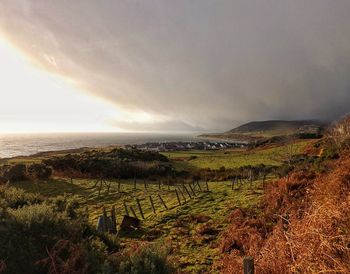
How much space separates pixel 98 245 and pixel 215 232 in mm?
6764

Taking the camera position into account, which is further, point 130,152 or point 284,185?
point 130,152

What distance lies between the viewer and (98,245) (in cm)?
798

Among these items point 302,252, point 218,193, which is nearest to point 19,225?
point 302,252

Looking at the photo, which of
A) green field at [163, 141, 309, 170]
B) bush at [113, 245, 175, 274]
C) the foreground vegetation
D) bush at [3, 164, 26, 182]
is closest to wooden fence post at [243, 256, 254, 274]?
the foreground vegetation

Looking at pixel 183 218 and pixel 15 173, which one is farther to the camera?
pixel 15 173

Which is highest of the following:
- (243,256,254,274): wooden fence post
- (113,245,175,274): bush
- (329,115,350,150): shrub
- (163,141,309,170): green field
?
(329,115,350,150): shrub

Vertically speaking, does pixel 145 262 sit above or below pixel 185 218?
above

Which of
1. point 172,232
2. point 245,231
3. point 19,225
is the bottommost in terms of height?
point 172,232

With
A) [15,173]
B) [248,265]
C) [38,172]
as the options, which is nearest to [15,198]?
[248,265]

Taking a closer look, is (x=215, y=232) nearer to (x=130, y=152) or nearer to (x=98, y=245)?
(x=98, y=245)

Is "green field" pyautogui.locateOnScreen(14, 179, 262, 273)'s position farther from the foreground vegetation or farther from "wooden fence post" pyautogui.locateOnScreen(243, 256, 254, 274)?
"wooden fence post" pyautogui.locateOnScreen(243, 256, 254, 274)

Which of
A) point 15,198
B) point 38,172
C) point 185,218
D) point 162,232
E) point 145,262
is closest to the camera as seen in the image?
point 145,262

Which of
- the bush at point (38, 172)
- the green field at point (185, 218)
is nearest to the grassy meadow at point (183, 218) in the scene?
the green field at point (185, 218)

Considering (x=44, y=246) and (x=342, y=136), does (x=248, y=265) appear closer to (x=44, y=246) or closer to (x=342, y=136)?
(x=44, y=246)
